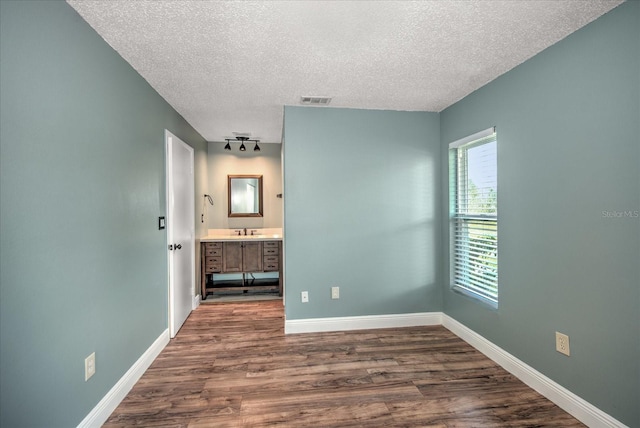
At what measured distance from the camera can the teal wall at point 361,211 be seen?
10.4ft

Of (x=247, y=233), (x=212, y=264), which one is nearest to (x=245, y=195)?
(x=247, y=233)

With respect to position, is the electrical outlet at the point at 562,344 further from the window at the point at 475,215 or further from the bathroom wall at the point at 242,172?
the bathroom wall at the point at 242,172

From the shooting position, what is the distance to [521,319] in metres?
2.29

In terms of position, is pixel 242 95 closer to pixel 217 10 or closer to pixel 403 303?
pixel 217 10

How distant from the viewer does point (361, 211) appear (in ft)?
10.7

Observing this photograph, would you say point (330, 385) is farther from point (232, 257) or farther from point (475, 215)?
point (232, 257)

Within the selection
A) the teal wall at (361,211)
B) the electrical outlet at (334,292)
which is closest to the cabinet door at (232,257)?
the teal wall at (361,211)

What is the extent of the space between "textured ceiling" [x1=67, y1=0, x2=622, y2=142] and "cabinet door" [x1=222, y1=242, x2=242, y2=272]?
2166mm

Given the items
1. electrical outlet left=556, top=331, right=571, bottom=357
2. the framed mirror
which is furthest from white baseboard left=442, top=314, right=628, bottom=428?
the framed mirror

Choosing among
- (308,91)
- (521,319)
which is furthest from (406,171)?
(521,319)

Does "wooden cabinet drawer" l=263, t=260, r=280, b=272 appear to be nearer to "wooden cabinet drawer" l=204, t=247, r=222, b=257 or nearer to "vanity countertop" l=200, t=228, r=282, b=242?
"vanity countertop" l=200, t=228, r=282, b=242

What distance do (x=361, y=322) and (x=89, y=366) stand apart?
2360mm

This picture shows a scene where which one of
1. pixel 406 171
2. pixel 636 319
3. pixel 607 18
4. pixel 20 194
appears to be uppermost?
pixel 607 18

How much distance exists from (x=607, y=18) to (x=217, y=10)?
7.09 ft
